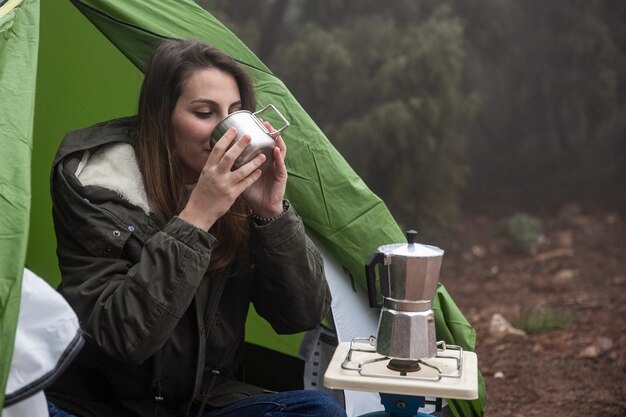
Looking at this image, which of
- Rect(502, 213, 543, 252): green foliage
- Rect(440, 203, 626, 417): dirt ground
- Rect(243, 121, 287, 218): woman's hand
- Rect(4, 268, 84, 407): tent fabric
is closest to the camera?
Rect(4, 268, 84, 407): tent fabric

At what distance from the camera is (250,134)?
6.46ft

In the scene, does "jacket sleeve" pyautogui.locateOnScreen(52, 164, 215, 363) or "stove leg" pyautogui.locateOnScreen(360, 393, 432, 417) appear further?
"stove leg" pyautogui.locateOnScreen(360, 393, 432, 417)

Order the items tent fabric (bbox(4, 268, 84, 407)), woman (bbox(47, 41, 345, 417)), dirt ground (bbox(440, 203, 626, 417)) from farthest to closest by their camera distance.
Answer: dirt ground (bbox(440, 203, 626, 417))
woman (bbox(47, 41, 345, 417))
tent fabric (bbox(4, 268, 84, 407))

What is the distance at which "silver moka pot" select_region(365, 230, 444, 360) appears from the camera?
1.97m

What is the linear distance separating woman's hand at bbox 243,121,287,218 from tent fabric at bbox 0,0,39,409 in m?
0.52

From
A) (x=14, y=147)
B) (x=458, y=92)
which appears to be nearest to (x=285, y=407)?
(x=14, y=147)

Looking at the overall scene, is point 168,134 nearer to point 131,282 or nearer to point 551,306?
point 131,282

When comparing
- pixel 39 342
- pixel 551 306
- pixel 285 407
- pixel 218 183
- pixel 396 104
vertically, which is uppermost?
pixel 396 104

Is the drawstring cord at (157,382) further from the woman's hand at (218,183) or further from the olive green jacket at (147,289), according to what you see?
the woman's hand at (218,183)

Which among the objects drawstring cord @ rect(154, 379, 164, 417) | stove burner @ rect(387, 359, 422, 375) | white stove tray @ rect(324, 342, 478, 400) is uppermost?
stove burner @ rect(387, 359, 422, 375)

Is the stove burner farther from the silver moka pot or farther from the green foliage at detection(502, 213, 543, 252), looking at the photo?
the green foliage at detection(502, 213, 543, 252)

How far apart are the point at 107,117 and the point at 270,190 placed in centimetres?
127

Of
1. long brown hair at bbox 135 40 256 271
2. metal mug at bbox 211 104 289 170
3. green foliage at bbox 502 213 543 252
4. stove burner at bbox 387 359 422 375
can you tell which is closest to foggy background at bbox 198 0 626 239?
green foliage at bbox 502 213 543 252

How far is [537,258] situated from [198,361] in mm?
4963
